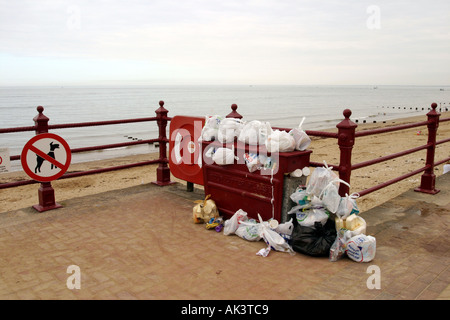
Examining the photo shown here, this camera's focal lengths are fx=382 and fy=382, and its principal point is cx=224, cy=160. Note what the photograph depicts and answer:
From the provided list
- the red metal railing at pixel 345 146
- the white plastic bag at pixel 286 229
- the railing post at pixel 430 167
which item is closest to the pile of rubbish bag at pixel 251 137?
the red metal railing at pixel 345 146

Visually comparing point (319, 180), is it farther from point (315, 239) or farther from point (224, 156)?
point (224, 156)

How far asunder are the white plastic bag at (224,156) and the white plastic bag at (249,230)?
2.54 ft

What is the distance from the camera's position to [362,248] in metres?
3.78

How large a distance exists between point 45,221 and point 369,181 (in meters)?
7.71

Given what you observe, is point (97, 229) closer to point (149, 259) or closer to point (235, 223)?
point (149, 259)

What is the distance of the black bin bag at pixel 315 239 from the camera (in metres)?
3.94

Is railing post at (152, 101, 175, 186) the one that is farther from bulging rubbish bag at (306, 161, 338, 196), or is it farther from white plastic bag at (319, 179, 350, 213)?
white plastic bag at (319, 179, 350, 213)

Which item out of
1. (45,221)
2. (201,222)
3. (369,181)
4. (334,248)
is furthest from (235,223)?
(369,181)

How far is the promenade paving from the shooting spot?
3299mm

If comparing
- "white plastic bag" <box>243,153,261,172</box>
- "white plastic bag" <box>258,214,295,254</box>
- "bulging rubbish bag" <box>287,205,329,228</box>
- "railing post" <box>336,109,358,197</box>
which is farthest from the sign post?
"railing post" <box>336,109,358,197</box>

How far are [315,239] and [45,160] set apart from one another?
12.6 ft

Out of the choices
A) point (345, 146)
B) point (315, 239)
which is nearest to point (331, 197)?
point (315, 239)

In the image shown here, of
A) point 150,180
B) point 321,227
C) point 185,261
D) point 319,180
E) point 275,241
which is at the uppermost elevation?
point 319,180

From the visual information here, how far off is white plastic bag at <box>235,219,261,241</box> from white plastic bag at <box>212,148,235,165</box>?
0.77m
